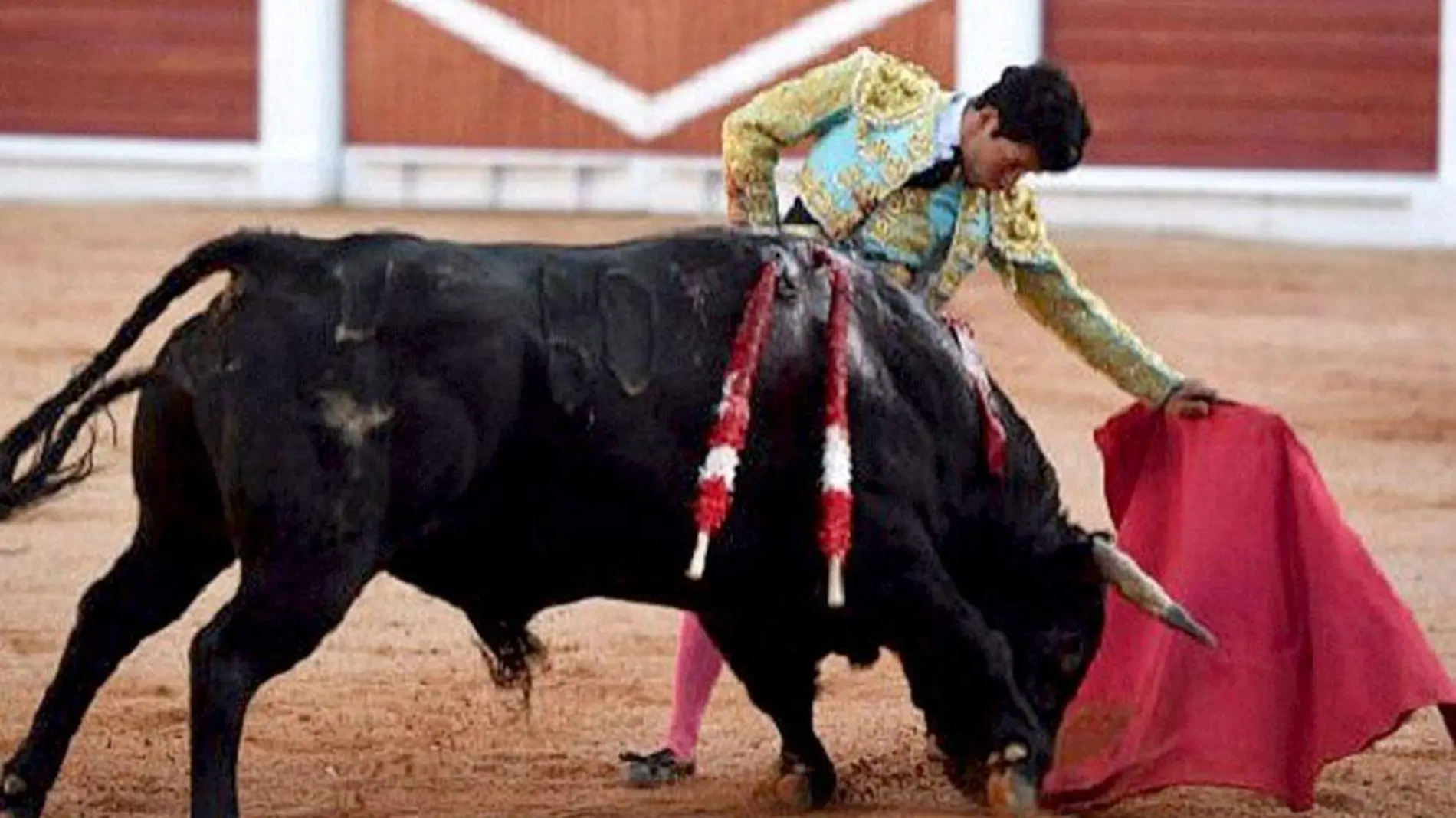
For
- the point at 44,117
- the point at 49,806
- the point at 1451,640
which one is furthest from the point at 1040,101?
the point at 44,117

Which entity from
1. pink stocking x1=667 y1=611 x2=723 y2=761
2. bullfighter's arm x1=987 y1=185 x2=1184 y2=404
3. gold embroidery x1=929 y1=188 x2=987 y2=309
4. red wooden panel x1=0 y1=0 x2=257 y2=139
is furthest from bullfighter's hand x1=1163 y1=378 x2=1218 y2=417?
red wooden panel x1=0 y1=0 x2=257 y2=139

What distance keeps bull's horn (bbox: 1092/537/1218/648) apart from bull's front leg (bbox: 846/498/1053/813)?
189 mm

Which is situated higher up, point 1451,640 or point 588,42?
point 588,42

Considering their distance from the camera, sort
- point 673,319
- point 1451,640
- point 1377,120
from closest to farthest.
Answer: point 673,319, point 1451,640, point 1377,120

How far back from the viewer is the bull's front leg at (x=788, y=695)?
19.4 ft

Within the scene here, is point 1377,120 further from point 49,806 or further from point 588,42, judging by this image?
point 49,806

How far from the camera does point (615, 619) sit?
309 inches

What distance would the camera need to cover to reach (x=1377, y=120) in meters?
13.6

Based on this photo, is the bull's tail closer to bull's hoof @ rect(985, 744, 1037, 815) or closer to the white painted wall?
bull's hoof @ rect(985, 744, 1037, 815)

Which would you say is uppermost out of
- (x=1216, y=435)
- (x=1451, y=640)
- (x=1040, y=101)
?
(x=1040, y=101)

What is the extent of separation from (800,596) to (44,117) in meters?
9.02

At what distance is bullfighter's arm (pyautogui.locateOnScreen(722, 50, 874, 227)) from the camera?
5.95m

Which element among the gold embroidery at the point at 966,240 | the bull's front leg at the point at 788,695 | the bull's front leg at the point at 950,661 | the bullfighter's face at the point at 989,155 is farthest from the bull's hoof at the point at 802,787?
the bullfighter's face at the point at 989,155

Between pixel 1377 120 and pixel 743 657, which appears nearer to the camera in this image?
pixel 743 657
